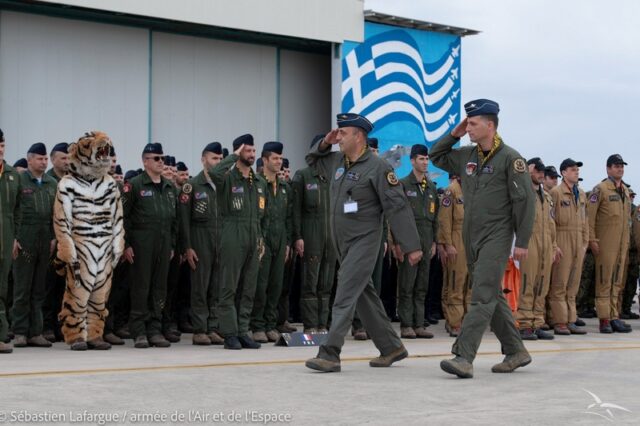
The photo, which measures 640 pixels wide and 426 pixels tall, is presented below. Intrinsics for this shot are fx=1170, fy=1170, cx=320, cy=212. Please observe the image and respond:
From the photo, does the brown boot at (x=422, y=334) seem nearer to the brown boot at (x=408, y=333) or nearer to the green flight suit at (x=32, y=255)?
the brown boot at (x=408, y=333)

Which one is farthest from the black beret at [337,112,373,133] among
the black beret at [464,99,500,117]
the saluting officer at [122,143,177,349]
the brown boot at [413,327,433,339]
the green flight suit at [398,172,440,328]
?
the brown boot at [413,327,433,339]

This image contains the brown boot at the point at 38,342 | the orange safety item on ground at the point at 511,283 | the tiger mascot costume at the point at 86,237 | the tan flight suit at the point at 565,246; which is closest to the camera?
the orange safety item on ground at the point at 511,283

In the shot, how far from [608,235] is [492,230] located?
7049mm

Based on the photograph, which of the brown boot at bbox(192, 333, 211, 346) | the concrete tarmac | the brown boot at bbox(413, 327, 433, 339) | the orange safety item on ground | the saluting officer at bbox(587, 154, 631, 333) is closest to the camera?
the concrete tarmac

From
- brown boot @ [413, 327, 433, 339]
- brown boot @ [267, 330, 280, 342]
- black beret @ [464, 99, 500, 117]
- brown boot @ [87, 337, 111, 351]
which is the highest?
black beret @ [464, 99, 500, 117]

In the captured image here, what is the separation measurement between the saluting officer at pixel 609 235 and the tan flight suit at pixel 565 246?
0.40 metres

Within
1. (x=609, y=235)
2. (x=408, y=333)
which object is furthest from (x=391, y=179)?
(x=609, y=235)

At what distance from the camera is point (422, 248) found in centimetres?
1524

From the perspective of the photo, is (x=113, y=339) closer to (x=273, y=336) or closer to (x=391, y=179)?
(x=273, y=336)

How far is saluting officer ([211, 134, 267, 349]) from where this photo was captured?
40.6ft

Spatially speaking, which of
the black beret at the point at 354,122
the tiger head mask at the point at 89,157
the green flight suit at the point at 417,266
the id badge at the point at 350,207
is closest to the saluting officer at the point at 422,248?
the green flight suit at the point at 417,266

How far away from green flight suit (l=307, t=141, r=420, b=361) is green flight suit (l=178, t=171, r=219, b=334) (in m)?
3.35

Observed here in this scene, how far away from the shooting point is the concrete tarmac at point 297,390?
7316 millimetres

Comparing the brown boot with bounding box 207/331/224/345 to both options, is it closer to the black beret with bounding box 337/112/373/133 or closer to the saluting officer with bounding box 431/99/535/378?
the black beret with bounding box 337/112/373/133
